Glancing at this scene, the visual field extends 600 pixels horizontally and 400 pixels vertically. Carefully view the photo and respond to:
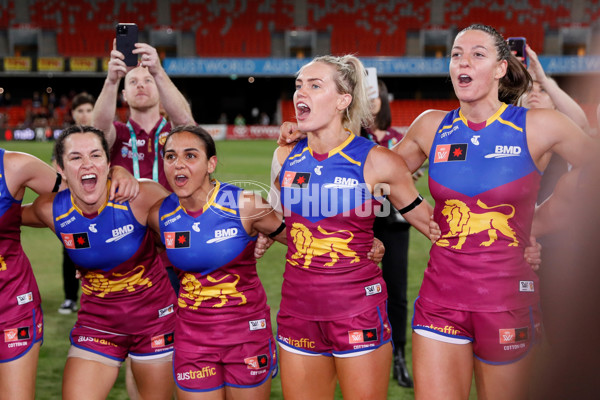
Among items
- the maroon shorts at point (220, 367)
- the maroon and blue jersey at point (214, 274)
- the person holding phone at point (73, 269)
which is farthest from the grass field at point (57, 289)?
the maroon shorts at point (220, 367)

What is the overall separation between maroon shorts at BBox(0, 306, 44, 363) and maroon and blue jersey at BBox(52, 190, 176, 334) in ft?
0.90

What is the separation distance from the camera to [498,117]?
328cm

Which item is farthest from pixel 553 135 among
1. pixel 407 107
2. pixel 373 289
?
pixel 407 107

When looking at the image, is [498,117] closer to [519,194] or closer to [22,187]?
[519,194]

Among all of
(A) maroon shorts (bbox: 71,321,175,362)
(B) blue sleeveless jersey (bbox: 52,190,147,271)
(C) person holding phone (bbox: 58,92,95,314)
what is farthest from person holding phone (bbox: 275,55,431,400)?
(C) person holding phone (bbox: 58,92,95,314)

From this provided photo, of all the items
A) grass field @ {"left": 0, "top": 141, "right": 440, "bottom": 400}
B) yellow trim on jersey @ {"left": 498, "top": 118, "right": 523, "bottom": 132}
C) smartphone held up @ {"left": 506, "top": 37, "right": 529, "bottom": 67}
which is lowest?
grass field @ {"left": 0, "top": 141, "right": 440, "bottom": 400}

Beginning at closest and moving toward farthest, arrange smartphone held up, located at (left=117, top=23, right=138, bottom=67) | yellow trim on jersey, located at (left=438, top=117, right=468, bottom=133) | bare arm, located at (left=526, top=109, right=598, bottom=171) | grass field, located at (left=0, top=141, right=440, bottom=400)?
1. bare arm, located at (left=526, top=109, right=598, bottom=171)
2. yellow trim on jersey, located at (left=438, top=117, right=468, bottom=133)
3. smartphone held up, located at (left=117, top=23, right=138, bottom=67)
4. grass field, located at (left=0, top=141, right=440, bottom=400)

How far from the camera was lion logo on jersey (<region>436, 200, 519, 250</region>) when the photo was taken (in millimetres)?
3201

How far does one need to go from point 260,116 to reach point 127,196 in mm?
38229

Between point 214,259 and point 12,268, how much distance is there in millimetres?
1250

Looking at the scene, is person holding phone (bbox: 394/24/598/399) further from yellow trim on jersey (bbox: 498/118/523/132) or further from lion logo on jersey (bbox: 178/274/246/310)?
lion logo on jersey (bbox: 178/274/246/310)

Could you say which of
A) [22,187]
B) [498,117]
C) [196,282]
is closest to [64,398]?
[196,282]

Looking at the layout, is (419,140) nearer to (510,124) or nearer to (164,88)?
(510,124)

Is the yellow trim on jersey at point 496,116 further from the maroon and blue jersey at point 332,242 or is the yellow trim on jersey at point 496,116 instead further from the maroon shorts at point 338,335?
the maroon shorts at point 338,335
